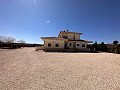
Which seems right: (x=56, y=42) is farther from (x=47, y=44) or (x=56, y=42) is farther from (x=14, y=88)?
(x=14, y=88)

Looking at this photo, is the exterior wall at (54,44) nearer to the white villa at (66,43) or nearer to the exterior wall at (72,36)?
the white villa at (66,43)

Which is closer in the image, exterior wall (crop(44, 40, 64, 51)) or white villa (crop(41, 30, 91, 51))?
exterior wall (crop(44, 40, 64, 51))

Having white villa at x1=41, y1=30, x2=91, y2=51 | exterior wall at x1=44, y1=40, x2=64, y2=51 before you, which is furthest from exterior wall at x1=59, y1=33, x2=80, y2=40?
exterior wall at x1=44, y1=40, x2=64, y2=51

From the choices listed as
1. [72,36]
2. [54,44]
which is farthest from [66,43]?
[54,44]

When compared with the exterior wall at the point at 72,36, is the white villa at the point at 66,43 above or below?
below

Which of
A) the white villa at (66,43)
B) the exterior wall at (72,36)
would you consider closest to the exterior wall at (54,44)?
the white villa at (66,43)

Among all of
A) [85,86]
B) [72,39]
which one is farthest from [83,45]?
[85,86]

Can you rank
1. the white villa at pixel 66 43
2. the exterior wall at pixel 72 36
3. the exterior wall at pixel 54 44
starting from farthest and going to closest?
the exterior wall at pixel 72 36 → the white villa at pixel 66 43 → the exterior wall at pixel 54 44

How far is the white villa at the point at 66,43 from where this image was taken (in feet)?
93.3

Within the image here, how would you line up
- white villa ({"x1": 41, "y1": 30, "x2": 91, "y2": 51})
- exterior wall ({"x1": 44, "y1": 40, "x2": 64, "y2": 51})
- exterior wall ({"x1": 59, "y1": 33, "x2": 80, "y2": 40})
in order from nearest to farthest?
exterior wall ({"x1": 44, "y1": 40, "x2": 64, "y2": 51}) → white villa ({"x1": 41, "y1": 30, "x2": 91, "y2": 51}) → exterior wall ({"x1": 59, "y1": 33, "x2": 80, "y2": 40})

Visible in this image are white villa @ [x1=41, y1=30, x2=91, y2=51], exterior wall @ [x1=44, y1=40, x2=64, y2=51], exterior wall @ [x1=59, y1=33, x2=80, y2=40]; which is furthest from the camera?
exterior wall @ [x1=59, y1=33, x2=80, y2=40]

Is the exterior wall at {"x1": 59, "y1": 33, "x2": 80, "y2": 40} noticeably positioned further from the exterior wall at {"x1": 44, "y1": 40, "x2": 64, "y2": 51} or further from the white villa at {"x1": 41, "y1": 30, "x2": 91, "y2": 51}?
the exterior wall at {"x1": 44, "y1": 40, "x2": 64, "y2": 51}

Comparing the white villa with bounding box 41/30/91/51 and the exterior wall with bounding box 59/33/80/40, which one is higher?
the exterior wall with bounding box 59/33/80/40

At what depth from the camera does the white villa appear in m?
28.4
